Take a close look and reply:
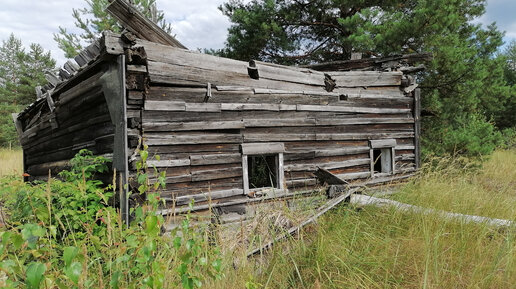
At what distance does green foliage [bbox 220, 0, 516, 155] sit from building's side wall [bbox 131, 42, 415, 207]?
253 centimetres

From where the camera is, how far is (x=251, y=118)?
6.36 metres

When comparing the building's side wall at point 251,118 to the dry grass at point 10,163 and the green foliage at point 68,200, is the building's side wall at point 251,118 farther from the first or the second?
the dry grass at point 10,163

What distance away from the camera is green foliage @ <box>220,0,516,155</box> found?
10.5 m

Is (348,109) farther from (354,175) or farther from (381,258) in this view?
(381,258)

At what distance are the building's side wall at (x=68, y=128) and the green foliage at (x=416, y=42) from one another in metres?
7.29

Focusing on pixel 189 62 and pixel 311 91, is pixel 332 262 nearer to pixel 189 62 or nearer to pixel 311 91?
pixel 189 62

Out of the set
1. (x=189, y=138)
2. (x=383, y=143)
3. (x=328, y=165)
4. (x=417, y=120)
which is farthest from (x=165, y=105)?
(x=417, y=120)

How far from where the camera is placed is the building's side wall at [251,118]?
5.42 metres

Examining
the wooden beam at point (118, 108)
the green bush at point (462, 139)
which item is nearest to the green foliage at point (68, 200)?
the wooden beam at point (118, 108)

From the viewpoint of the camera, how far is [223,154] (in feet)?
19.6

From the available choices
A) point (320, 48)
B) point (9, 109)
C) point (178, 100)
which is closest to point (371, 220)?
point (178, 100)

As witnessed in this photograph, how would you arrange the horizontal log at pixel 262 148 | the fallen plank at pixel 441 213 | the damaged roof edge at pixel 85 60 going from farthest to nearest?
the horizontal log at pixel 262 148 → the damaged roof edge at pixel 85 60 → the fallen plank at pixel 441 213

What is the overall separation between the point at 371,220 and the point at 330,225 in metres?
0.62

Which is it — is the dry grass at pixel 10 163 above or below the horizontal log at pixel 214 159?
below
